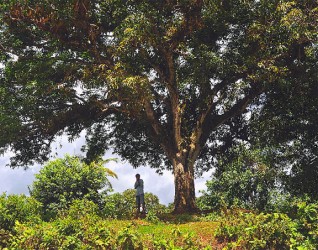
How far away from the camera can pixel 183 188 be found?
65.4ft

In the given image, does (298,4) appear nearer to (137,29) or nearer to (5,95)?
(137,29)

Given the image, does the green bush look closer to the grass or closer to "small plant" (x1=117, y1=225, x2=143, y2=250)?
"small plant" (x1=117, y1=225, x2=143, y2=250)

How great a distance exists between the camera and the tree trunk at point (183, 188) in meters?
19.6

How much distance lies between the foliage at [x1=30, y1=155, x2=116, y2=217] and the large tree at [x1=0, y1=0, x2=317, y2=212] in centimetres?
269

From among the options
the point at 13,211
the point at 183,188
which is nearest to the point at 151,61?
the point at 183,188

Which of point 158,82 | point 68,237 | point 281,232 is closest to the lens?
point 281,232

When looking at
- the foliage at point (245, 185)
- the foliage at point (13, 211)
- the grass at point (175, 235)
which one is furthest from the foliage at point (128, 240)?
the foliage at point (245, 185)

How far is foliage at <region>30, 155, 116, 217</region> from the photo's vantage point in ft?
59.3

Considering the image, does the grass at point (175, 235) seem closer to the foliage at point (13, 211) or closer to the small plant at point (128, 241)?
the small plant at point (128, 241)

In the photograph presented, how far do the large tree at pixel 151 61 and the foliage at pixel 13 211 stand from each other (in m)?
5.90

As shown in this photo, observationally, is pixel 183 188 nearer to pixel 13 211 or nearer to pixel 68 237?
pixel 13 211

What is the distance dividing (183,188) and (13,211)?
9.21m

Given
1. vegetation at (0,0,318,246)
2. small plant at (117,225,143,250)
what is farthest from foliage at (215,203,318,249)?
vegetation at (0,0,318,246)

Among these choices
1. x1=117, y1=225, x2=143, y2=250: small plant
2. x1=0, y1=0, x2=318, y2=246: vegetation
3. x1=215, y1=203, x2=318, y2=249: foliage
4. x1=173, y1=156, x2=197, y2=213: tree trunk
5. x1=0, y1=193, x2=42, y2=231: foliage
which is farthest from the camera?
x1=173, y1=156, x2=197, y2=213: tree trunk
